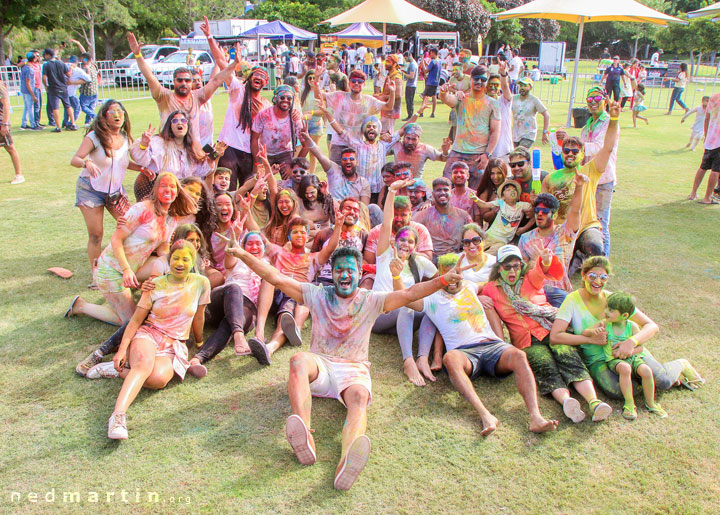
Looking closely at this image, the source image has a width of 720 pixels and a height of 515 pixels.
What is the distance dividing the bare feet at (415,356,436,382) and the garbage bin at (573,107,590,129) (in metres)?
13.3

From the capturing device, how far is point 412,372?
4.88m

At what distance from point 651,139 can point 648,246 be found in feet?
31.3

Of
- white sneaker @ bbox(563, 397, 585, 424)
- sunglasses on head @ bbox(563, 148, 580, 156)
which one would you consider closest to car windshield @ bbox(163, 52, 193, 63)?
sunglasses on head @ bbox(563, 148, 580, 156)

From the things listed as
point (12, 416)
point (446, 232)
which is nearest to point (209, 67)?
point (446, 232)

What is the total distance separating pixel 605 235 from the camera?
23.2 ft

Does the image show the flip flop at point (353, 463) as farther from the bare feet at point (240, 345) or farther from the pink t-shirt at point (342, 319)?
the bare feet at point (240, 345)

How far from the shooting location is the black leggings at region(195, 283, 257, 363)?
510cm

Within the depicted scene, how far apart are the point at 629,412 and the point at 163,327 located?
3.74m

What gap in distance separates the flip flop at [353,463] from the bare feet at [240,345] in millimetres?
1721

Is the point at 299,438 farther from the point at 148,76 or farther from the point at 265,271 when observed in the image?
the point at 148,76

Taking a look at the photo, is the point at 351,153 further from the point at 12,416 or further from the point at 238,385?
the point at 12,416

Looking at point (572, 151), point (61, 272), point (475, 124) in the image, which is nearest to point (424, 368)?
point (572, 151)

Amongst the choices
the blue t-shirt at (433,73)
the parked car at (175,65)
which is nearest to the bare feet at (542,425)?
the blue t-shirt at (433,73)

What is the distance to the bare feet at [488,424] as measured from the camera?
4105 mm
